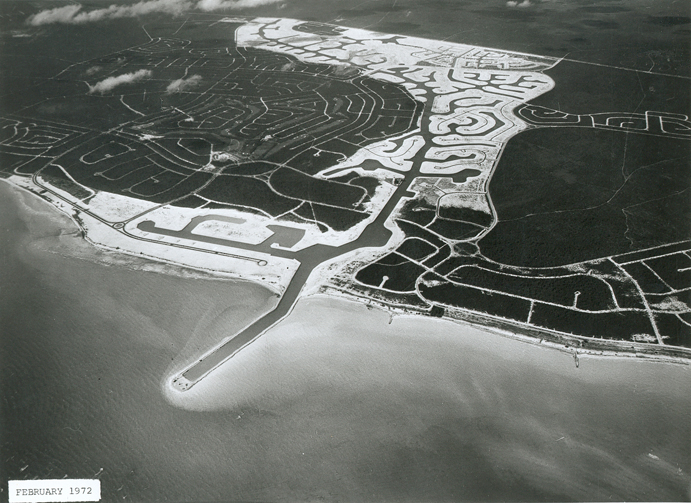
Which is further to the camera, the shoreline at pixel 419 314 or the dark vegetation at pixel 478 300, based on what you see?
the dark vegetation at pixel 478 300

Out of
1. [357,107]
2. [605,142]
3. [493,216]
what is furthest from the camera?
[357,107]

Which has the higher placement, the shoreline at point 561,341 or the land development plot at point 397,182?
the land development plot at point 397,182

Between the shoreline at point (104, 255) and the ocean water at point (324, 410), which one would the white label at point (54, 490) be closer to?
the ocean water at point (324, 410)

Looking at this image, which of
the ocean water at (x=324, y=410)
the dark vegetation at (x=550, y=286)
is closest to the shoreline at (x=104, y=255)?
the ocean water at (x=324, y=410)

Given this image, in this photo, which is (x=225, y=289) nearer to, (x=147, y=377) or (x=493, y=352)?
(x=147, y=377)

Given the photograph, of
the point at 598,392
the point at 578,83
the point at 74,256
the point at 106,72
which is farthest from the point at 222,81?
the point at 598,392

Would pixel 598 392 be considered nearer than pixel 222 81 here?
Yes
